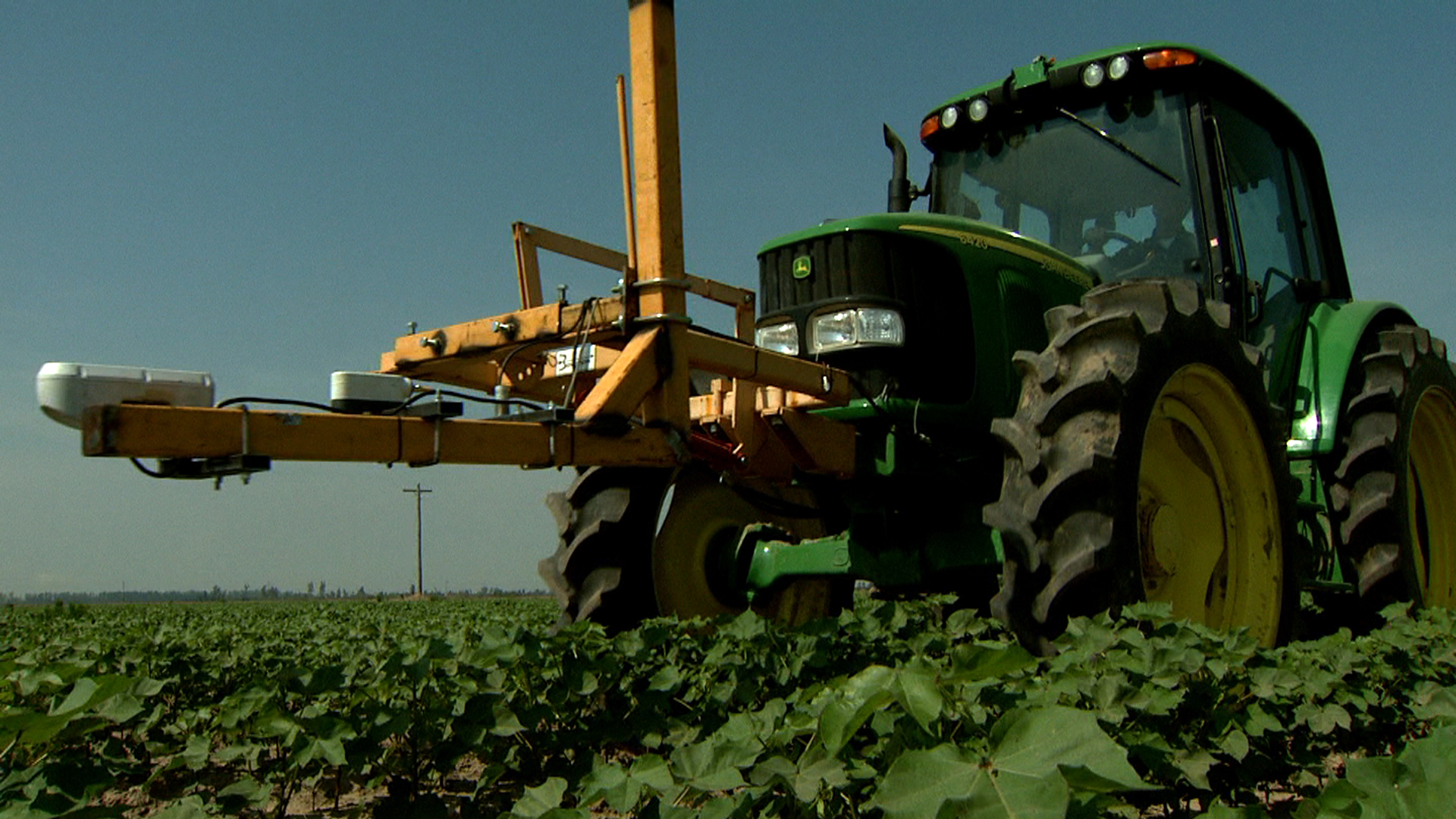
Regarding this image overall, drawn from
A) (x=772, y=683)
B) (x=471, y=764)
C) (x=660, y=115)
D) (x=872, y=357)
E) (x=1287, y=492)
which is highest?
(x=660, y=115)

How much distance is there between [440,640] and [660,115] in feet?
5.99

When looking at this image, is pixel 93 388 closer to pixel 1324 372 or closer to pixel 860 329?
pixel 860 329

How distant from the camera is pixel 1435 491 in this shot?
6219 mm

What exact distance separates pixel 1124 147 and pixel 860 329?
64.9 inches

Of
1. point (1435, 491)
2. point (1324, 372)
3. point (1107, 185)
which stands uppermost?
point (1107, 185)

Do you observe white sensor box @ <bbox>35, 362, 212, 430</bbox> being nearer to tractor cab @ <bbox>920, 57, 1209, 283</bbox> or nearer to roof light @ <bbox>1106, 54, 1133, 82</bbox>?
tractor cab @ <bbox>920, 57, 1209, 283</bbox>

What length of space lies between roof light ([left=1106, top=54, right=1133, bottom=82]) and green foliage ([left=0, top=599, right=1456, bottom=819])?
98.2 inches

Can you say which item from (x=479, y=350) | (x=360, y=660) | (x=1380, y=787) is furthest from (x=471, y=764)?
(x=1380, y=787)

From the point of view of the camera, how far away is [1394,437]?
5309 mm

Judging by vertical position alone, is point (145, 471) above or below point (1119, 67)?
below

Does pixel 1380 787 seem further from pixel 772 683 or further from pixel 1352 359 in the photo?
pixel 1352 359

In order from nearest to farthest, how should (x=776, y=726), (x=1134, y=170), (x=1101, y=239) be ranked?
(x=776, y=726) → (x=1134, y=170) → (x=1101, y=239)

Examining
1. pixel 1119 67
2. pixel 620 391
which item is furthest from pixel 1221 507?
pixel 620 391

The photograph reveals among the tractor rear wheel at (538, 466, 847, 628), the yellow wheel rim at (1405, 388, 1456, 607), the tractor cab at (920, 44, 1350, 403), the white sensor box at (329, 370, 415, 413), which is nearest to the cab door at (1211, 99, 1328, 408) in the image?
the tractor cab at (920, 44, 1350, 403)
